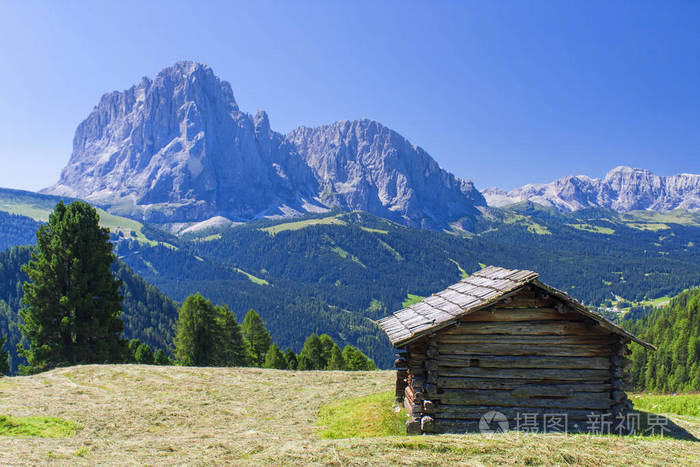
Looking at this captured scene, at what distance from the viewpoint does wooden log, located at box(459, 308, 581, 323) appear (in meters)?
17.1

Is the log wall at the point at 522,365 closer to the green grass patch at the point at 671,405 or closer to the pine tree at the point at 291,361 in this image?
the green grass patch at the point at 671,405

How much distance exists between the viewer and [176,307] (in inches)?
6924

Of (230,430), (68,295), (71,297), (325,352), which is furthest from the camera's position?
(325,352)

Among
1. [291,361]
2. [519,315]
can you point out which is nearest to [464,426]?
[519,315]

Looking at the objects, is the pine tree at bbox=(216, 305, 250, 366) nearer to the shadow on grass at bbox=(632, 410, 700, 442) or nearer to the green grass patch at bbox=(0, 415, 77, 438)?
the green grass patch at bbox=(0, 415, 77, 438)

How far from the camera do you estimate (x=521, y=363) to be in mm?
17062

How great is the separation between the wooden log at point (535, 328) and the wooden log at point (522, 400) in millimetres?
2394

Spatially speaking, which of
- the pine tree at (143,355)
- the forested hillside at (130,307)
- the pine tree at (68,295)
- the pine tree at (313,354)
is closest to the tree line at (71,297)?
the pine tree at (68,295)

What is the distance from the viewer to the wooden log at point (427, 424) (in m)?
16.3

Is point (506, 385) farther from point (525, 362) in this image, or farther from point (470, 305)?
point (470, 305)

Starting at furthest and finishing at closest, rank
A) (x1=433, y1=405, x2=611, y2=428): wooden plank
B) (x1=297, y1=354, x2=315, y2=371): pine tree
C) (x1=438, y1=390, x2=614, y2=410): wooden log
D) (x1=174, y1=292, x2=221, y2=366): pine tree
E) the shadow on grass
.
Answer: (x1=297, y1=354, x2=315, y2=371): pine tree → (x1=174, y1=292, x2=221, y2=366): pine tree → (x1=438, y1=390, x2=614, y2=410): wooden log → (x1=433, y1=405, x2=611, y2=428): wooden plank → the shadow on grass

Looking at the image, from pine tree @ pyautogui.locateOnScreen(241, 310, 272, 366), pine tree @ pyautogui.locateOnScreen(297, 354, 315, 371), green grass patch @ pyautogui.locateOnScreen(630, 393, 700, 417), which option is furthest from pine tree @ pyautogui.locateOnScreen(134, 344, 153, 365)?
green grass patch @ pyautogui.locateOnScreen(630, 393, 700, 417)

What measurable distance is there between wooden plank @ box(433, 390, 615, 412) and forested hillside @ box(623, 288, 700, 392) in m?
82.2

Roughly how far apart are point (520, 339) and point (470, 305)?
103 inches
